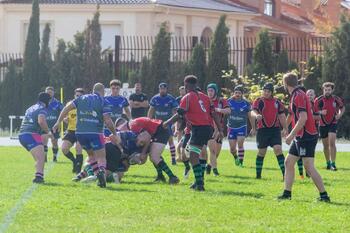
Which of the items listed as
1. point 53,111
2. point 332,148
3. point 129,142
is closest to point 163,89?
point 53,111

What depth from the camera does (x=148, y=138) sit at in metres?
19.5

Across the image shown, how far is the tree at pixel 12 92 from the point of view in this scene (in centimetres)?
4377

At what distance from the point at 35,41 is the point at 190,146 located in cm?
2696

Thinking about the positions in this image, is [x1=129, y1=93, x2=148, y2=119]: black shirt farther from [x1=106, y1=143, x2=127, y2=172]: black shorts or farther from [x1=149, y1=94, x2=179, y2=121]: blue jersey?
[x1=106, y1=143, x2=127, y2=172]: black shorts

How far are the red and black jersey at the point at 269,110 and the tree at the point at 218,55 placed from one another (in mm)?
19191

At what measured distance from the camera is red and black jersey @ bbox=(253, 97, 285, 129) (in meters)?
20.9

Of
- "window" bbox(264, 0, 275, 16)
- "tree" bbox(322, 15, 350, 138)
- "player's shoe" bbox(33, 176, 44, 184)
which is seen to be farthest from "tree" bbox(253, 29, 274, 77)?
"window" bbox(264, 0, 275, 16)

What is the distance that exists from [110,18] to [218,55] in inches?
510

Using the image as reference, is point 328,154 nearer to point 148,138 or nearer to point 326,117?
point 326,117

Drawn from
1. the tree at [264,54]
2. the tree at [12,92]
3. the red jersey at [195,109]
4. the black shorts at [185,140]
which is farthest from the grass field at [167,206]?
the tree at [12,92]

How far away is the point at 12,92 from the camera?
A: 4375 cm

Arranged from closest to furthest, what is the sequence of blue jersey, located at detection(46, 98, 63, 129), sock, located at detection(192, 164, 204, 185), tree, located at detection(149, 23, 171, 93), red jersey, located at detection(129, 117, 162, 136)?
sock, located at detection(192, 164, 204, 185) → red jersey, located at detection(129, 117, 162, 136) → blue jersey, located at detection(46, 98, 63, 129) → tree, located at detection(149, 23, 171, 93)

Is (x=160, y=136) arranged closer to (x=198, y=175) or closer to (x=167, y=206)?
(x=198, y=175)

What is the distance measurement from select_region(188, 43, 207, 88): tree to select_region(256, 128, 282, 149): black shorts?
19.7m
